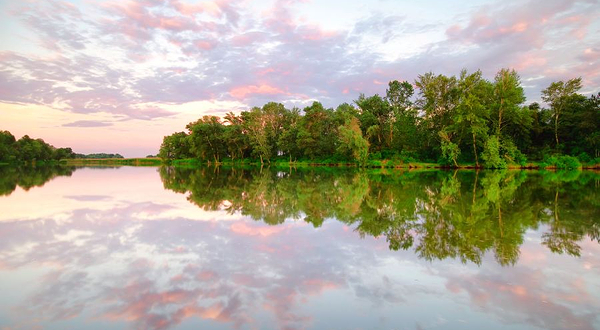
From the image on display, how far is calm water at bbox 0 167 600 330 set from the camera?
4332 mm

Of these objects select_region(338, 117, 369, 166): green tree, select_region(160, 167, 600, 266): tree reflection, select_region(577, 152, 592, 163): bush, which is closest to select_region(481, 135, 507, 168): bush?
select_region(577, 152, 592, 163): bush

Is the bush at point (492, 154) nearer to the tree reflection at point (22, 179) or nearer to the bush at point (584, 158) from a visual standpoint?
the bush at point (584, 158)

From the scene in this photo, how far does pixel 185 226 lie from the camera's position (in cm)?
978

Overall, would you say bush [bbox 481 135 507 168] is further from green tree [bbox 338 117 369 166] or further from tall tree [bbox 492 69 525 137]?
green tree [bbox 338 117 369 166]

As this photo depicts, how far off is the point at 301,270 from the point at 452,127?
162 ft

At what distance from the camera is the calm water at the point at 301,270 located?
4.33 metres

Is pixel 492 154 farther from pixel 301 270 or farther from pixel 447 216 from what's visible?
pixel 301 270

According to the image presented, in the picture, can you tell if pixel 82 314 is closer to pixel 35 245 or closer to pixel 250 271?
pixel 250 271

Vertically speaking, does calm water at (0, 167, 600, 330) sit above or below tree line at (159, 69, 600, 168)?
below

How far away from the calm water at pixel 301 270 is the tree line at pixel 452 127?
131 feet

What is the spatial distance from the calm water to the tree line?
39810mm

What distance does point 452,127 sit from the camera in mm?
49281

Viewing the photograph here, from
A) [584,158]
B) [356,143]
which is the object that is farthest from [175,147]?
[584,158]

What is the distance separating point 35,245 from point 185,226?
11.3 feet
